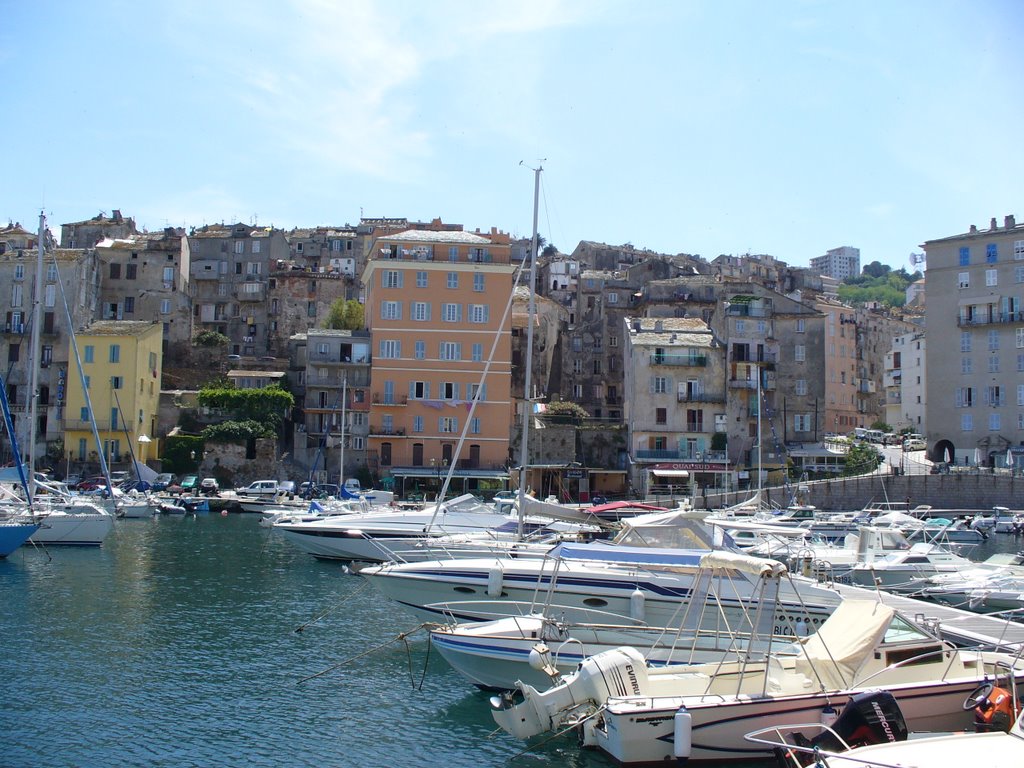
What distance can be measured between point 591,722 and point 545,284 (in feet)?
291

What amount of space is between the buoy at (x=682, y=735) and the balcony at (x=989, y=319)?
6417 centimetres

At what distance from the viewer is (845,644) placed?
54.9 feet

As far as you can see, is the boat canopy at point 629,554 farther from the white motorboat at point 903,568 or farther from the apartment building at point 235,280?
the apartment building at point 235,280

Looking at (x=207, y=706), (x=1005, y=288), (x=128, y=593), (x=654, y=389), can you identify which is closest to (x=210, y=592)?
(x=128, y=593)

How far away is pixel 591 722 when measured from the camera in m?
15.8

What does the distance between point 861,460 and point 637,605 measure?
53085mm

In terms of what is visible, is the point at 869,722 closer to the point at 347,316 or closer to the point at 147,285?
the point at 347,316

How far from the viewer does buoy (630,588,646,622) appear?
845 inches

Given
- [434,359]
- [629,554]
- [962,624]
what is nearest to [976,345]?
[434,359]

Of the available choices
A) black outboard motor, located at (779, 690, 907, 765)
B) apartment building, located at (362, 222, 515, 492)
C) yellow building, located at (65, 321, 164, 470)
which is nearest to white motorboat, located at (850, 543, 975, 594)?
black outboard motor, located at (779, 690, 907, 765)

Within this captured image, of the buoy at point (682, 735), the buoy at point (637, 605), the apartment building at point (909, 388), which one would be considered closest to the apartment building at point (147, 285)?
the apartment building at point (909, 388)

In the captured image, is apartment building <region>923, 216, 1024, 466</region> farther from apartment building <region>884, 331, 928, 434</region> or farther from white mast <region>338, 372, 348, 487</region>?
white mast <region>338, 372, 348, 487</region>

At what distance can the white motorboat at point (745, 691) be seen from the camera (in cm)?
1498

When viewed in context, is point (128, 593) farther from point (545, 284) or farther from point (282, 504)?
point (545, 284)
